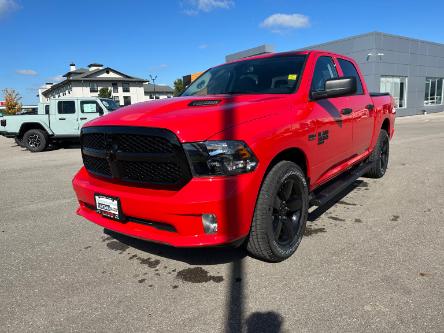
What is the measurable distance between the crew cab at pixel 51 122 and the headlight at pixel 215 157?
36.3ft

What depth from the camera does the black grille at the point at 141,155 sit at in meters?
2.49

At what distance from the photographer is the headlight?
243 cm

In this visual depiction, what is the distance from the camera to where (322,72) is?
3.94 meters

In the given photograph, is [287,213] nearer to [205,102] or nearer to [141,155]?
[205,102]

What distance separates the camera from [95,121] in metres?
3.13

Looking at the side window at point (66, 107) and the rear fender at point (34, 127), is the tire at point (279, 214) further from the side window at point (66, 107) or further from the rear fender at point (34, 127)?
A: the rear fender at point (34, 127)

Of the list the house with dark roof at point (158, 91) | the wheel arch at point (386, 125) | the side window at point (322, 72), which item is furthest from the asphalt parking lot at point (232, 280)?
the house with dark roof at point (158, 91)

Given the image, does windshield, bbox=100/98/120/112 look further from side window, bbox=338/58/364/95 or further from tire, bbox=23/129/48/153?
side window, bbox=338/58/364/95

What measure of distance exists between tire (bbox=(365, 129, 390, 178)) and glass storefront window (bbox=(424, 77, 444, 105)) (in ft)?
91.5

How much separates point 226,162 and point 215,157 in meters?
0.09

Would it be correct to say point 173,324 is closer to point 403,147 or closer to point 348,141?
point 348,141

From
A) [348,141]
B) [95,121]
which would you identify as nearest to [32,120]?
[95,121]

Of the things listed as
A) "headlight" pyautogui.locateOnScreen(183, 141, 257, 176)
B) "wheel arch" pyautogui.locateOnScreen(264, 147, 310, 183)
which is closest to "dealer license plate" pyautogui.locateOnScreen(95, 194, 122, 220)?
"headlight" pyautogui.locateOnScreen(183, 141, 257, 176)

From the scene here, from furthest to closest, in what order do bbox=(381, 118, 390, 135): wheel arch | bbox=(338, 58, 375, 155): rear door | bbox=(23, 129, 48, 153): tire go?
bbox=(23, 129, 48, 153): tire, bbox=(381, 118, 390, 135): wheel arch, bbox=(338, 58, 375, 155): rear door
